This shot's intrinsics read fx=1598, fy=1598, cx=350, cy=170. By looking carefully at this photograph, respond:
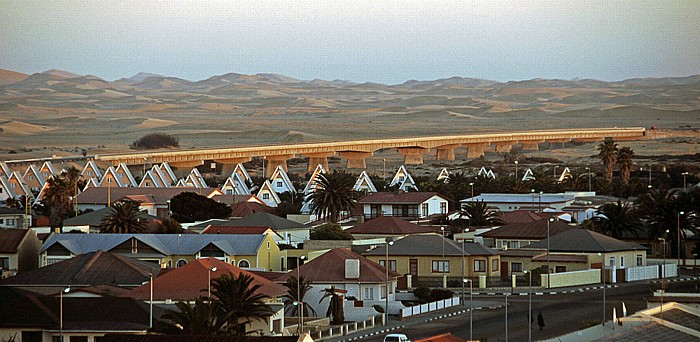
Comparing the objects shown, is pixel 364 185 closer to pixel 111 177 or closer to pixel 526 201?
pixel 526 201

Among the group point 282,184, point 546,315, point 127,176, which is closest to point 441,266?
point 546,315

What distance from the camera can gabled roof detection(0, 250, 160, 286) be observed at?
65125 mm

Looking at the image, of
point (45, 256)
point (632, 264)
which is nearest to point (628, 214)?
point (632, 264)

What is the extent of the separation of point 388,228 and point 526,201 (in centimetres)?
2616

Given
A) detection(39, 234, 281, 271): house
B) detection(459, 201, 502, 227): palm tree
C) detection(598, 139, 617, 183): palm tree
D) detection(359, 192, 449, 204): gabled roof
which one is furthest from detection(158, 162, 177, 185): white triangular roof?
detection(39, 234, 281, 271): house

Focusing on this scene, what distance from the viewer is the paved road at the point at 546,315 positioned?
53375 millimetres

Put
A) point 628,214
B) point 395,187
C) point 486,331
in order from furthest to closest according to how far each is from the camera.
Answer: point 395,187 < point 628,214 < point 486,331

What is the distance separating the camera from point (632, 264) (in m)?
79.0

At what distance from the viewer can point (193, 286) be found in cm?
5944

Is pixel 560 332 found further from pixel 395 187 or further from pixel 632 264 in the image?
pixel 395 187

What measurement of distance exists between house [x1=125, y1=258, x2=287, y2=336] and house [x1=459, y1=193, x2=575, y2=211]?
165 ft

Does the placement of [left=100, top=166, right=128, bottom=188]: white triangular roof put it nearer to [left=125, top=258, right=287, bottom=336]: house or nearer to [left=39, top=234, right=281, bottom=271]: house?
[left=39, top=234, right=281, bottom=271]: house

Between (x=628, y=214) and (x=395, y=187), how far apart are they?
42.4 m

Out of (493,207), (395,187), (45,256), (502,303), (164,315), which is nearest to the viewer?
(164,315)
